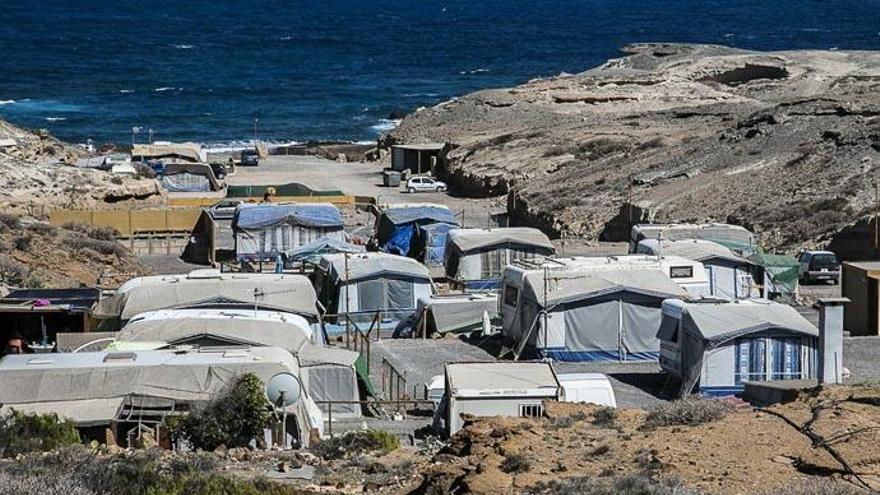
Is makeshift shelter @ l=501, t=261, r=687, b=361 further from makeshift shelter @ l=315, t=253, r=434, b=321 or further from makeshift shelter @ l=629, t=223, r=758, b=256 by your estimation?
makeshift shelter @ l=629, t=223, r=758, b=256

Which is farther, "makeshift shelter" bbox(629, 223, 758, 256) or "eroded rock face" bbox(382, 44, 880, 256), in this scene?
"eroded rock face" bbox(382, 44, 880, 256)

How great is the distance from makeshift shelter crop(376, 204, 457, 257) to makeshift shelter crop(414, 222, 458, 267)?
397mm

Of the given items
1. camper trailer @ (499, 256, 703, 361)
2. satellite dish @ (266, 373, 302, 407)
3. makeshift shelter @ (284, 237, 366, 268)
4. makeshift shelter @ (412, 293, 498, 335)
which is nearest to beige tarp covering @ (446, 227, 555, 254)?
makeshift shelter @ (284, 237, 366, 268)

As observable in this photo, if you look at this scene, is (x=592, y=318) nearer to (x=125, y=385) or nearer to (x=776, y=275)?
(x=776, y=275)

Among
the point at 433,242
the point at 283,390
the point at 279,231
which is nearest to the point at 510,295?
the point at 283,390

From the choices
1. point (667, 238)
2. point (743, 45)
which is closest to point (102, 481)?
point (667, 238)

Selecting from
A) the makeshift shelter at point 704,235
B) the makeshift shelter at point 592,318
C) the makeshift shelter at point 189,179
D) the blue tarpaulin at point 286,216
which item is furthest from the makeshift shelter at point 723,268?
the makeshift shelter at point 189,179

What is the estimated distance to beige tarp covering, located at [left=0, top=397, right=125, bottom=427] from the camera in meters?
16.8

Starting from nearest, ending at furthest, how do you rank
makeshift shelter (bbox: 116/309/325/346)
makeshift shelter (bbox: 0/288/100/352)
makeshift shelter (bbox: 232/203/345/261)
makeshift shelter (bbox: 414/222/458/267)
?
makeshift shelter (bbox: 116/309/325/346) < makeshift shelter (bbox: 0/288/100/352) < makeshift shelter (bbox: 414/222/458/267) < makeshift shelter (bbox: 232/203/345/261)

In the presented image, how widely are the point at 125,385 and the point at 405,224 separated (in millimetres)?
23074

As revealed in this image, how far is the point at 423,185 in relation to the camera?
57438 millimetres

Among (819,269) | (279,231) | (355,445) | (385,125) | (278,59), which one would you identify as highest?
(278,59)

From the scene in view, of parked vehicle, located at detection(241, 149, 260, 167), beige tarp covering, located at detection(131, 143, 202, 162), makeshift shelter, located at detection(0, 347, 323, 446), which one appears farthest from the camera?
parked vehicle, located at detection(241, 149, 260, 167)

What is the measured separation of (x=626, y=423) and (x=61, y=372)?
634 cm
